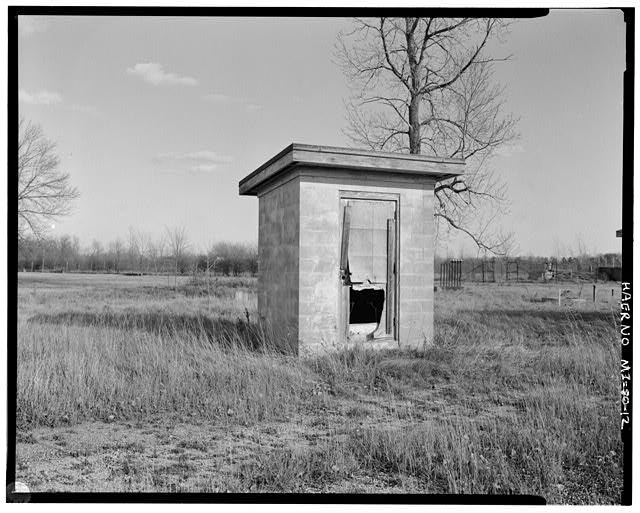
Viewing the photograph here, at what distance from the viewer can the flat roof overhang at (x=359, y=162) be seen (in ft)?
17.8

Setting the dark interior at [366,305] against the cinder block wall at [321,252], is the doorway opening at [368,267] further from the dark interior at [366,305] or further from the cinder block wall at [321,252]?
the cinder block wall at [321,252]

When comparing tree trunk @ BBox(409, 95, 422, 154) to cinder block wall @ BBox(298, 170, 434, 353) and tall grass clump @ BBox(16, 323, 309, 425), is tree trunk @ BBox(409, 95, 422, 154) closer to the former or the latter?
cinder block wall @ BBox(298, 170, 434, 353)

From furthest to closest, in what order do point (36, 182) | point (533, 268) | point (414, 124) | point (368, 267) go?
point (533, 268)
point (414, 124)
point (368, 267)
point (36, 182)

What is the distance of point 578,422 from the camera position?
4043mm

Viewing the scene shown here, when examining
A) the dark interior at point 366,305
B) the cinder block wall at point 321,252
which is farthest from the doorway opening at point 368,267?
the cinder block wall at point 321,252

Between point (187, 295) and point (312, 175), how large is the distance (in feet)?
21.5

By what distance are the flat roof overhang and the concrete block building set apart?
10 millimetres

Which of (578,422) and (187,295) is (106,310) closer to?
(187,295)

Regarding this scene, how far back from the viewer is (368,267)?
5.94 metres

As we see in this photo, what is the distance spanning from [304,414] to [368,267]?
2.09 meters

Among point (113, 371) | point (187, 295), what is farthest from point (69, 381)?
point (187, 295)

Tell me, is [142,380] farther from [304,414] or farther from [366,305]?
[366,305]

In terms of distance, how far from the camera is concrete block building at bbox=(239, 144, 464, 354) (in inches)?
223

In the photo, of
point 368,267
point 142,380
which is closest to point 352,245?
point 368,267
